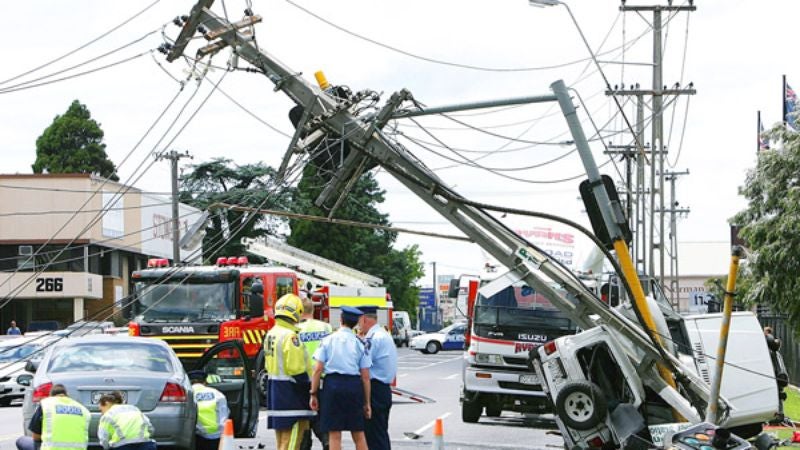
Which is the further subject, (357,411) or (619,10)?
(619,10)

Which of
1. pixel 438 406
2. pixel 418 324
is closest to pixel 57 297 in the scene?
pixel 438 406

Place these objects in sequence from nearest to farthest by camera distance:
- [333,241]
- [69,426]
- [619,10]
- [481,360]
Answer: [69,426] → [481,360] → [619,10] → [333,241]

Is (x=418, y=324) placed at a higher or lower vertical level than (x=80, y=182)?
lower

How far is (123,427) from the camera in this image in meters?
11.4

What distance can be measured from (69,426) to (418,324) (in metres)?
116

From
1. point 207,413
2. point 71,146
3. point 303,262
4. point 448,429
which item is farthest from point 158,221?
point 207,413

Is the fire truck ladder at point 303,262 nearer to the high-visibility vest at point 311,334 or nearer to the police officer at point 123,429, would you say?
the high-visibility vest at point 311,334

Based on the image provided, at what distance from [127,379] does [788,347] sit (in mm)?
25730

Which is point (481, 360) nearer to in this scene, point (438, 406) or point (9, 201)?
point (438, 406)

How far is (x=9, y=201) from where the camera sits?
187 ft

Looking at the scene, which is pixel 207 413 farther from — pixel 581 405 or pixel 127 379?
pixel 581 405

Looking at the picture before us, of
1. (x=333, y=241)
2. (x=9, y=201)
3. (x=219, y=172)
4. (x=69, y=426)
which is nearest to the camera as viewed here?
(x=69, y=426)

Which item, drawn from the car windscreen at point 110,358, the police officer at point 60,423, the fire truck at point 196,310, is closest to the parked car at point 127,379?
the car windscreen at point 110,358

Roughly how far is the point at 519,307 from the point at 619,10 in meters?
17.7
